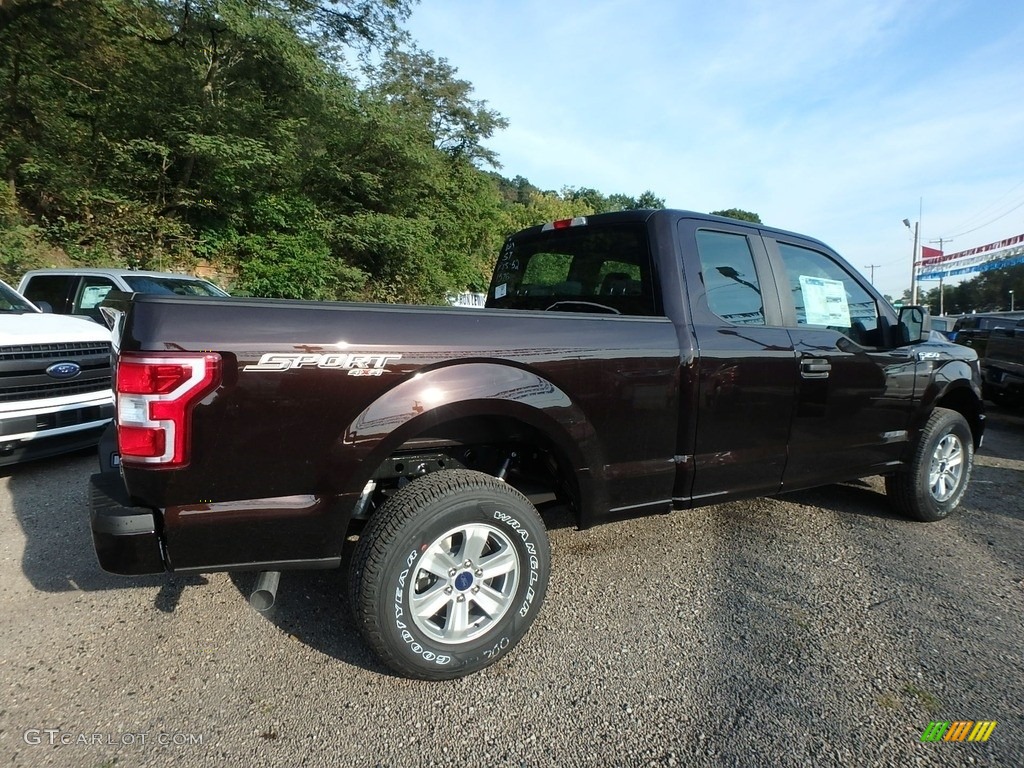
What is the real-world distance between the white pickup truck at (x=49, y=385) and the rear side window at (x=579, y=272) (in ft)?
9.48

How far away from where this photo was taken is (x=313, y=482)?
6.86 ft

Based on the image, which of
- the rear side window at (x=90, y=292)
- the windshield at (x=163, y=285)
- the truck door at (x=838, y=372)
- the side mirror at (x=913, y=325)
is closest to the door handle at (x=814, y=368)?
the truck door at (x=838, y=372)

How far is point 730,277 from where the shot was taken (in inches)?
125

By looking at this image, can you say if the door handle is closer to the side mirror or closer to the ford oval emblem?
the side mirror

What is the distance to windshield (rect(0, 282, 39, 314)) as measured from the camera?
5254 millimetres

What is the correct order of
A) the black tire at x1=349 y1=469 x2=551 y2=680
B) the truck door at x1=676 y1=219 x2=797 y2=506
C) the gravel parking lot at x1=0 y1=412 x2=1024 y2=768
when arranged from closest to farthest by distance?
the gravel parking lot at x1=0 y1=412 x2=1024 y2=768, the black tire at x1=349 y1=469 x2=551 y2=680, the truck door at x1=676 y1=219 x2=797 y2=506

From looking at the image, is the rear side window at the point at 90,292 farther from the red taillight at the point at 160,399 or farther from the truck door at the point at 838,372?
the truck door at the point at 838,372

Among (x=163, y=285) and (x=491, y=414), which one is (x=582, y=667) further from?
(x=163, y=285)

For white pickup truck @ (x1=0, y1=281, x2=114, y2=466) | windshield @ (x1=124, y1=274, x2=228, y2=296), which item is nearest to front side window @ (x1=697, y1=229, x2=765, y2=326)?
white pickup truck @ (x1=0, y1=281, x2=114, y2=466)

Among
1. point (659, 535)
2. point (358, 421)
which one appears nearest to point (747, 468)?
point (659, 535)

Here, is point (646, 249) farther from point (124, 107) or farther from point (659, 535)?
point (124, 107)

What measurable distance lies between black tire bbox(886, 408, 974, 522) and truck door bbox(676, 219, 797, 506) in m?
1.33

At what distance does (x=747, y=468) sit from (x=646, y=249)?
1259 mm

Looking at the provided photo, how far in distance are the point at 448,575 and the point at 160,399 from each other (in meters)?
1.20
